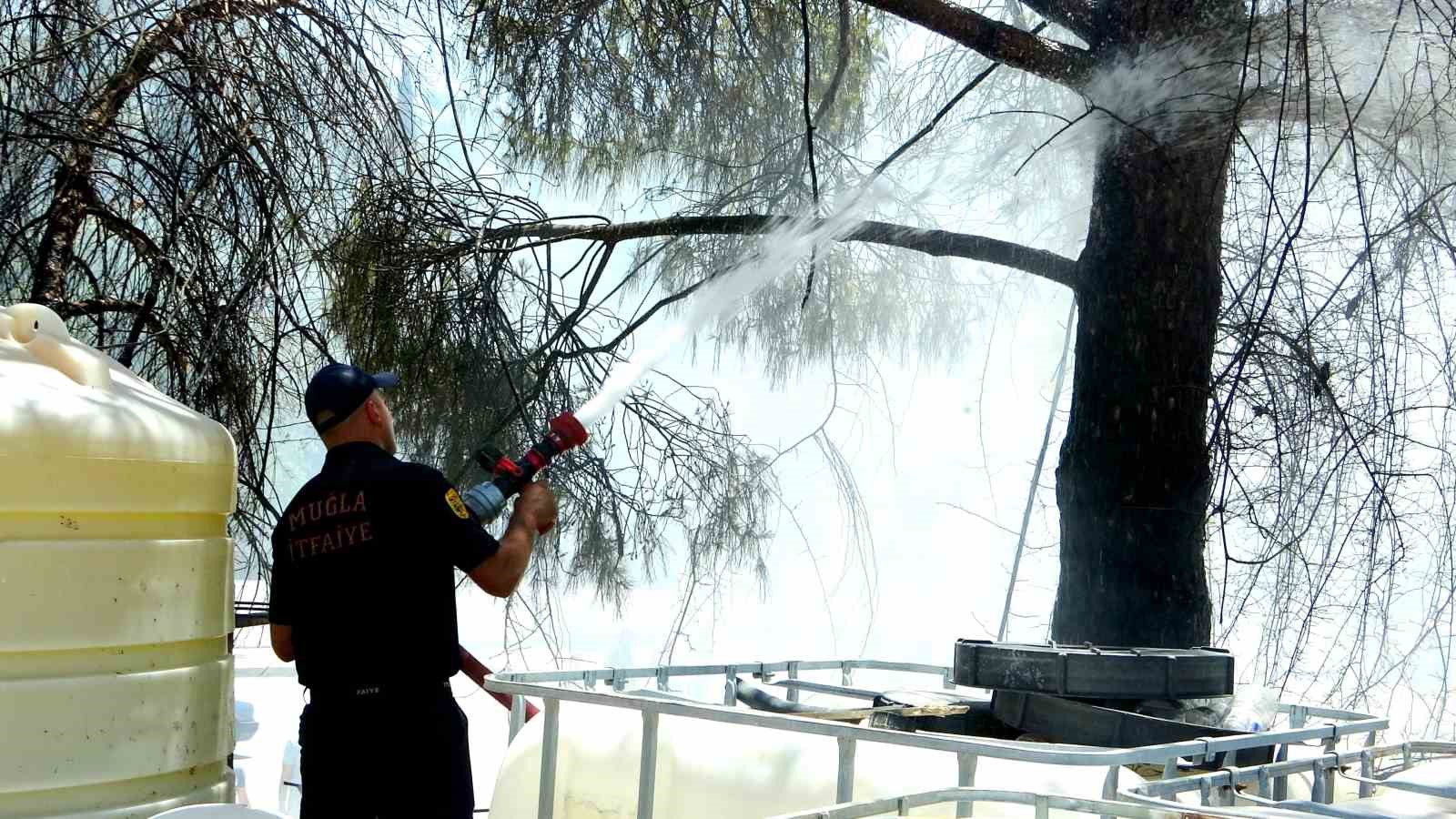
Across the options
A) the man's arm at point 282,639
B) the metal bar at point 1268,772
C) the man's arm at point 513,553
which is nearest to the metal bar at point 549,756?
the man's arm at point 513,553

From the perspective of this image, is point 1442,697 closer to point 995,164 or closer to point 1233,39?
point 1233,39

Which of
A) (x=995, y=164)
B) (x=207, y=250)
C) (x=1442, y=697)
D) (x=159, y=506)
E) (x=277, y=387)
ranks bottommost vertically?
(x=1442, y=697)

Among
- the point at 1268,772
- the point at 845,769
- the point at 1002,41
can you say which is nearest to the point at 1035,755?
the point at 845,769

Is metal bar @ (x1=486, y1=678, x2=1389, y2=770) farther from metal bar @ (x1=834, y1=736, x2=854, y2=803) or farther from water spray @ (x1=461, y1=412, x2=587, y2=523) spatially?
water spray @ (x1=461, y1=412, x2=587, y2=523)

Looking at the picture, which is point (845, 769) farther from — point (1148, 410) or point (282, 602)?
point (1148, 410)

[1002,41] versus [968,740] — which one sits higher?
[1002,41]

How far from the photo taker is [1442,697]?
3.72m

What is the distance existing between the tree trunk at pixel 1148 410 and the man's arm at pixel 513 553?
90.8 inches

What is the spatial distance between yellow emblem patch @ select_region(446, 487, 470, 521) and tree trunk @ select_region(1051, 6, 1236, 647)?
7.94 feet

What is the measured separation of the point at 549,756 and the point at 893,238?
2538mm

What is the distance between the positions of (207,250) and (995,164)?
3022mm

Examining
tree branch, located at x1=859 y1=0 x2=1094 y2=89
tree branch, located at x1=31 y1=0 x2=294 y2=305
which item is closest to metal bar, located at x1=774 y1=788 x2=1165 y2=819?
tree branch, located at x1=31 y1=0 x2=294 y2=305

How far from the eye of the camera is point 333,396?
2.63 meters

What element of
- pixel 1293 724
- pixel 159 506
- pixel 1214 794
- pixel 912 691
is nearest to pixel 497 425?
pixel 912 691
